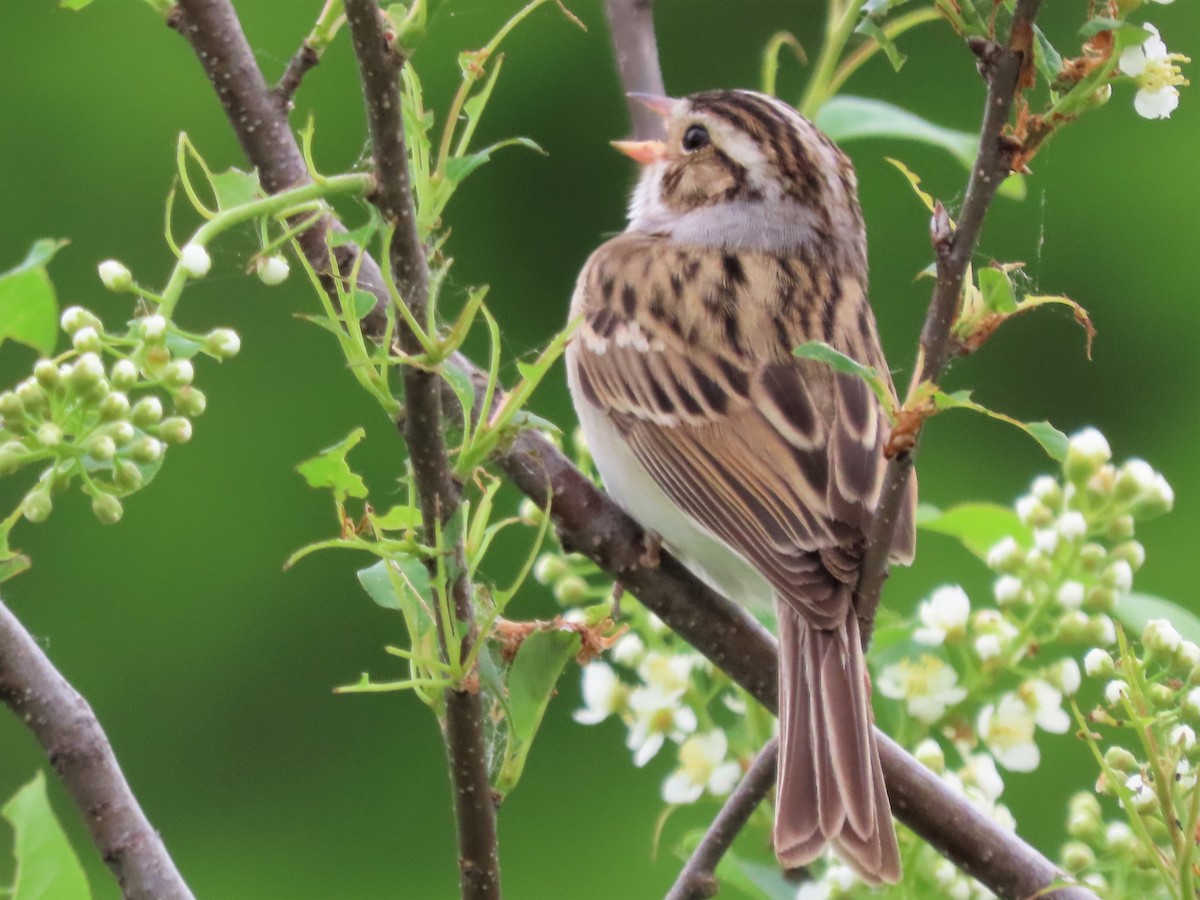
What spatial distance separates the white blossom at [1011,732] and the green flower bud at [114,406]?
0.80 meters

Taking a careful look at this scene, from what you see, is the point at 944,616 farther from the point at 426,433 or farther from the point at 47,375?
the point at 47,375

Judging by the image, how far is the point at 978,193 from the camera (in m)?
0.95

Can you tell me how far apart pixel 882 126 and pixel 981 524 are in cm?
38

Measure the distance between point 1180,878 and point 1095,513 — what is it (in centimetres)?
57

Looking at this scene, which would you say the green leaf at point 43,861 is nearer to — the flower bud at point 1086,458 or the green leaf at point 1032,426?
the green leaf at point 1032,426

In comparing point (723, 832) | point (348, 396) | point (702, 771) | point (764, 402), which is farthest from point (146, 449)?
point (348, 396)

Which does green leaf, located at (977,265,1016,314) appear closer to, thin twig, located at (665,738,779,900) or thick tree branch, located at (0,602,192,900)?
thin twig, located at (665,738,779,900)

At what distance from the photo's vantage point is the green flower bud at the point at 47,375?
3.33ft

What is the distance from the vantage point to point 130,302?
165 inches

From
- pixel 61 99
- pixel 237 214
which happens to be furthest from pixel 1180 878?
pixel 61 99

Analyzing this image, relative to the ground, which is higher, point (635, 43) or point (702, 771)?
point (635, 43)

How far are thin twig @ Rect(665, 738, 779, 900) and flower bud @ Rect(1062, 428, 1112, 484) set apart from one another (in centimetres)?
34

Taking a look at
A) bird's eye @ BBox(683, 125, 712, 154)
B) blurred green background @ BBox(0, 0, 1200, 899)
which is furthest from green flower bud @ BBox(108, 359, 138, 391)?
blurred green background @ BBox(0, 0, 1200, 899)

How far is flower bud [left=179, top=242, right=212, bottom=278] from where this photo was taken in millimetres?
1001
